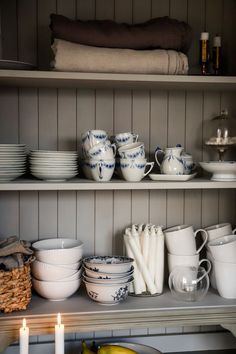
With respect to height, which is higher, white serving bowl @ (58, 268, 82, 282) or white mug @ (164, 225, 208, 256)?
white mug @ (164, 225, 208, 256)

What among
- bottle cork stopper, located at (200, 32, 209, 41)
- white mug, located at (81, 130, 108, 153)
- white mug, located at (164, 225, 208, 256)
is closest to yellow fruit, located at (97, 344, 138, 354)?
white mug, located at (164, 225, 208, 256)

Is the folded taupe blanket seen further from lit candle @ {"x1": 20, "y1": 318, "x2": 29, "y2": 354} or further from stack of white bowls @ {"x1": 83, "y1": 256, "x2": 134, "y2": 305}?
lit candle @ {"x1": 20, "y1": 318, "x2": 29, "y2": 354}

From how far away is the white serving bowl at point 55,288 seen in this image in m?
1.67

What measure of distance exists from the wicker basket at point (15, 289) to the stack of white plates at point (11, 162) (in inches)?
12.1

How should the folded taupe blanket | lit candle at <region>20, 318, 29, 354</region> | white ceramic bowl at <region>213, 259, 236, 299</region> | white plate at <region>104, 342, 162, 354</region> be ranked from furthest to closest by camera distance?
white plate at <region>104, 342, 162, 354</region> → white ceramic bowl at <region>213, 259, 236, 299</region> → the folded taupe blanket → lit candle at <region>20, 318, 29, 354</region>

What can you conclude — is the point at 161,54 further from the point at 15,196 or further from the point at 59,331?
the point at 59,331

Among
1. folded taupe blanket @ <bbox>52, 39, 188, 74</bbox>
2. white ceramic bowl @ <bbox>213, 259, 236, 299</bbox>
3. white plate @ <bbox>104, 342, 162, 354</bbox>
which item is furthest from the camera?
white plate @ <bbox>104, 342, 162, 354</bbox>

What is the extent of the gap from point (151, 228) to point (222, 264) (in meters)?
0.30

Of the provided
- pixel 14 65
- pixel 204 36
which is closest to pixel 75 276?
pixel 14 65

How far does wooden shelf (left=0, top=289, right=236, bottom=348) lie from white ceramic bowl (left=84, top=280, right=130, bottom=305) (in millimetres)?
22

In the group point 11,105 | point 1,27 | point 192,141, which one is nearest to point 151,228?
point 192,141

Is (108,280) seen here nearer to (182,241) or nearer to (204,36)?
(182,241)

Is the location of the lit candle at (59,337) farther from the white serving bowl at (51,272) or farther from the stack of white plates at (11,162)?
the stack of white plates at (11,162)

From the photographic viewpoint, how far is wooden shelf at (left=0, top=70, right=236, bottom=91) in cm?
158
